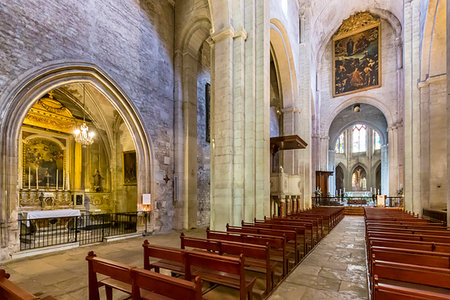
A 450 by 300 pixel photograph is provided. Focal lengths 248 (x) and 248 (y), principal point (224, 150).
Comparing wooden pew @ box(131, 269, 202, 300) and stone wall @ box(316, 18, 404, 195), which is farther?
stone wall @ box(316, 18, 404, 195)

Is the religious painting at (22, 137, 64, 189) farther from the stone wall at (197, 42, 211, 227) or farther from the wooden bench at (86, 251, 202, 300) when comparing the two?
the wooden bench at (86, 251, 202, 300)

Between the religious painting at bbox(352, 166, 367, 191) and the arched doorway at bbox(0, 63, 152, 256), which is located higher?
the arched doorway at bbox(0, 63, 152, 256)

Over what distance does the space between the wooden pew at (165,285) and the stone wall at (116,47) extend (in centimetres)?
673

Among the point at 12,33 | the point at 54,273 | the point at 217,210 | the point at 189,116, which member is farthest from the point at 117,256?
the point at 189,116

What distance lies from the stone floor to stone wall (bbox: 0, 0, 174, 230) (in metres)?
4.27

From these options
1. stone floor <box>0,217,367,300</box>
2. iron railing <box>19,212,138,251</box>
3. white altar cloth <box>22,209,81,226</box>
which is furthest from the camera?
white altar cloth <box>22,209,81,226</box>

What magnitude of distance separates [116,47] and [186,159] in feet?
18.2

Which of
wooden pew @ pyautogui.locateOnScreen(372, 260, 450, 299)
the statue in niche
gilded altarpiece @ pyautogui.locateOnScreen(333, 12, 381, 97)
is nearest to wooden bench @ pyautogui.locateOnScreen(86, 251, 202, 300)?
wooden pew @ pyautogui.locateOnScreen(372, 260, 450, 299)

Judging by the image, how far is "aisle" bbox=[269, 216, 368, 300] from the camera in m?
3.75

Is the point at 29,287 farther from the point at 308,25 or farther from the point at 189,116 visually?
the point at 308,25

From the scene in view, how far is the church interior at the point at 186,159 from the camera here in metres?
3.96

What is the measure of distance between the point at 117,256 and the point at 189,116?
737cm

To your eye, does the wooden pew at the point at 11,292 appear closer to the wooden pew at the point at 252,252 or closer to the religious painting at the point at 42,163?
the wooden pew at the point at 252,252

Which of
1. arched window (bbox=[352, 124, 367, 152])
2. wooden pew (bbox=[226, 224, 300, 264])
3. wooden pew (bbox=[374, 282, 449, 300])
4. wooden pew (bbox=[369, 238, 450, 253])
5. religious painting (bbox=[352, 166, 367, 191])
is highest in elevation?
arched window (bbox=[352, 124, 367, 152])
